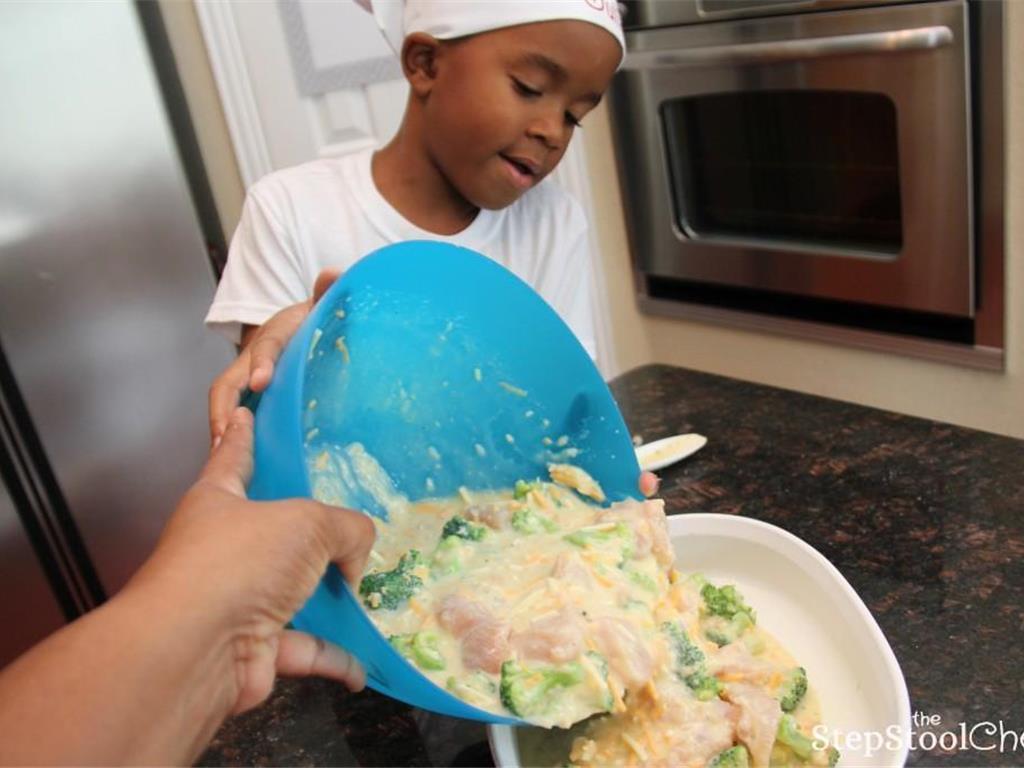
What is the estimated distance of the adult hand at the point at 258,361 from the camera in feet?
2.23

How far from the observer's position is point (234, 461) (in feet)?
1.88

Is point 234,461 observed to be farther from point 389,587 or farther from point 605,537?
point 605,537

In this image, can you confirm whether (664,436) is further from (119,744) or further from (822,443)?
(119,744)

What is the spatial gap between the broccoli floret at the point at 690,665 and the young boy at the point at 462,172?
1.92 ft

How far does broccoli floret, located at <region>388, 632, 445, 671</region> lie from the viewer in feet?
2.13

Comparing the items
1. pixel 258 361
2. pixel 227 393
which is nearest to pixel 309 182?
pixel 227 393

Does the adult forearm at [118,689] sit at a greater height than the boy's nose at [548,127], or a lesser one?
lesser

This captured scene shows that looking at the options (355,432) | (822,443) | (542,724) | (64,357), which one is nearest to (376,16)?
(355,432)

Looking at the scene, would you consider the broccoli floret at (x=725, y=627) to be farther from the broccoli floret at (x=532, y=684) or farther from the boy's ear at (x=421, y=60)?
the boy's ear at (x=421, y=60)

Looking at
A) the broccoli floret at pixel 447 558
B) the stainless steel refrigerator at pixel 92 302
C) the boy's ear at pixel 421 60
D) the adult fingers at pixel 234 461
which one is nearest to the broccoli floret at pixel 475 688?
the broccoli floret at pixel 447 558

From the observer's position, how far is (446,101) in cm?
105

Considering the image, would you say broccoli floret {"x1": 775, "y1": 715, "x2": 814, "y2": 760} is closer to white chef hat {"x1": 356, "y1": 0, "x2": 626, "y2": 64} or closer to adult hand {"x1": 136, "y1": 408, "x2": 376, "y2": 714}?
adult hand {"x1": 136, "y1": 408, "x2": 376, "y2": 714}

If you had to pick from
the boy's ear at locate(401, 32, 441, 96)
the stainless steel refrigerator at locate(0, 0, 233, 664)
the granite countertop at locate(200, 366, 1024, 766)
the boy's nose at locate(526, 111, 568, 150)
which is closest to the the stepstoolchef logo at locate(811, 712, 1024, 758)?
the granite countertop at locate(200, 366, 1024, 766)

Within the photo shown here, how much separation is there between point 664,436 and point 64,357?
4.75 ft
